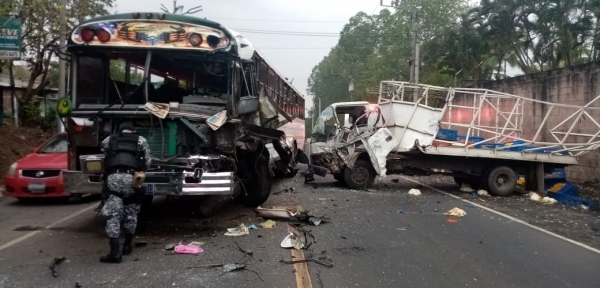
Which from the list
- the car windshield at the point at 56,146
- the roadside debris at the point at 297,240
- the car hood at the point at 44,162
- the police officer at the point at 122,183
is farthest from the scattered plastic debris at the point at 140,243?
the car windshield at the point at 56,146

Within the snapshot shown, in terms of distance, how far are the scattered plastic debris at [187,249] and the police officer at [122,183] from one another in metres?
0.55

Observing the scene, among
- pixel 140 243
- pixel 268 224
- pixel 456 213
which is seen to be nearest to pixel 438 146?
pixel 456 213

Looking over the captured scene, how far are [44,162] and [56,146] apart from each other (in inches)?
43.2

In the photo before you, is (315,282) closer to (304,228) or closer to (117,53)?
(304,228)

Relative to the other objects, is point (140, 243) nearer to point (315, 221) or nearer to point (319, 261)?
point (319, 261)

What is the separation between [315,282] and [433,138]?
28.3 feet

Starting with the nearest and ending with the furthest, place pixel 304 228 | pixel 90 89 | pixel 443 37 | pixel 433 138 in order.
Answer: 1. pixel 90 89
2. pixel 304 228
3. pixel 433 138
4. pixel 443 37

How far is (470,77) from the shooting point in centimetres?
2758

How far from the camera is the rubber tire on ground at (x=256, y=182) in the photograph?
912 centimetres

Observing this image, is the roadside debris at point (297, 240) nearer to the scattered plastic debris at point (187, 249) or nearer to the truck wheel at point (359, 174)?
the scattered plastic debris at point (187, 249)

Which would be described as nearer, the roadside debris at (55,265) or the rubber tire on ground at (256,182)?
the roadside debris at (55,265)

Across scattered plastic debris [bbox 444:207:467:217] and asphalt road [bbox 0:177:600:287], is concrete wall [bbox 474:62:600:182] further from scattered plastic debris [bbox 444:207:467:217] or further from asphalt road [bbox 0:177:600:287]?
scattered plastic debris [bbox 444:207:467:217]

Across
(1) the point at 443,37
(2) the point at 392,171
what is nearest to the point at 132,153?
(2) the point at 392,171

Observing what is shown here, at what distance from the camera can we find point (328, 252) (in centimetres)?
641
